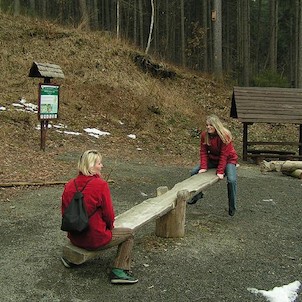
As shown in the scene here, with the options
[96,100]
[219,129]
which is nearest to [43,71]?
[96,100]

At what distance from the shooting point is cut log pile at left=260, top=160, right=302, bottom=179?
12291 mm

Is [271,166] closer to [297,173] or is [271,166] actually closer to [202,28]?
[297,173]

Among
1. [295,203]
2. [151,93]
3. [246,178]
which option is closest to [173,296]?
[295,203]

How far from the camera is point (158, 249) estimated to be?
563 cm

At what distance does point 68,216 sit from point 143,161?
29.2 feet

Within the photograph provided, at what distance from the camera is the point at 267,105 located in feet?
49.8

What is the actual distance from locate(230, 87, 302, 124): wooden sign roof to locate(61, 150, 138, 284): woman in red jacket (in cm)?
A: 1048

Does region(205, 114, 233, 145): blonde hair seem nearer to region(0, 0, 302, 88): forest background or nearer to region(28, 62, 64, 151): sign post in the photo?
region(28, 62, 64, 151): sign post

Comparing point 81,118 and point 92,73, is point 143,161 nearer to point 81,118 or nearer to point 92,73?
point 81,118

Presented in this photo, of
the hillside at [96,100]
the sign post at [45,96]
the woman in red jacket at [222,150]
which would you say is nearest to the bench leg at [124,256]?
the woman in red jacket at [222,150]

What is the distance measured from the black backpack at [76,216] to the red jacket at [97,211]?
68 millimetres

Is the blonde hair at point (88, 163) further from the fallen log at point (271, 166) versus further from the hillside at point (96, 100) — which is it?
the fallen log at point (271, 166)

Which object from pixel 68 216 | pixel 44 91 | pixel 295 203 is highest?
pixel 44 91

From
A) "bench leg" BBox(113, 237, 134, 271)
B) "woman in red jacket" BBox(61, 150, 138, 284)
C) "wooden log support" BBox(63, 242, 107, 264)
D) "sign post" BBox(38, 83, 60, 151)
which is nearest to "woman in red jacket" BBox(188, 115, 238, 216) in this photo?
"bench leg" BBox(113, 237, 134, 271)
